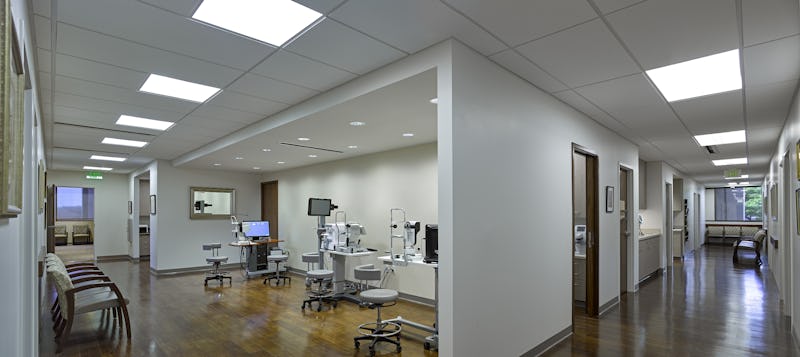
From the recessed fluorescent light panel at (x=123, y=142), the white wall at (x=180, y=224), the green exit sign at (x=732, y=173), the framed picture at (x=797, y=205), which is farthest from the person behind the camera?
the green exit sign at (x=732, y=173)

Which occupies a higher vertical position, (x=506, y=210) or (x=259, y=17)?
(x=259, y=17)

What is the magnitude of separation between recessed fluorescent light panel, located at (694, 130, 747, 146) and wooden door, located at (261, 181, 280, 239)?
861 centimetres

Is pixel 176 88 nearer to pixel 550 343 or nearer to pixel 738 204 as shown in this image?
pixel 550 343

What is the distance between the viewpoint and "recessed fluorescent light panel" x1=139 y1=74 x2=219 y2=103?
3558mm

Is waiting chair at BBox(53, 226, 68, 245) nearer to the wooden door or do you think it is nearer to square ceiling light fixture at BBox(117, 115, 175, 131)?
the wooden door

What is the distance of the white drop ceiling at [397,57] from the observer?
2330mm

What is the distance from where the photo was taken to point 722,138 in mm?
6086

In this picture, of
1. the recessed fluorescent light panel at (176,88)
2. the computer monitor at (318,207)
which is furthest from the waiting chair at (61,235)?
the recessed fluorescent light panel at (176,88)

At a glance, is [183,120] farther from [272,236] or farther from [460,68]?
[272,236]

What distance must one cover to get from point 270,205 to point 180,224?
2052 millimetres

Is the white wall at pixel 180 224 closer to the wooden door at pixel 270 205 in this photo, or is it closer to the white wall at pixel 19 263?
Answer: the wooden door at pixel 270 205

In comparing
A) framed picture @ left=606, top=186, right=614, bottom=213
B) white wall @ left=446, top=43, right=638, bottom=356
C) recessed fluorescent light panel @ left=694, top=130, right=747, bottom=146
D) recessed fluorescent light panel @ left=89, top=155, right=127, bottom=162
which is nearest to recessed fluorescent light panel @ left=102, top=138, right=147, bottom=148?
recessed fluorescent light panel @ left=89, top=155, right=127, bottom=162

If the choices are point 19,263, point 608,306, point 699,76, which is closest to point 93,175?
point 19,263

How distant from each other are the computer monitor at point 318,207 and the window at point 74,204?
38.5ft
